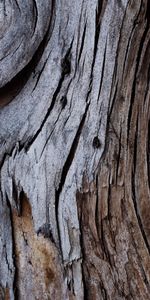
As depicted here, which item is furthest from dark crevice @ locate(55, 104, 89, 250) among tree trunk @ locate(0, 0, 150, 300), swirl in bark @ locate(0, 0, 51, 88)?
swirl in bark @ locate(0, 0, 51, 88)

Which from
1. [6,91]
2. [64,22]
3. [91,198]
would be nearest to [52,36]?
[64,22]

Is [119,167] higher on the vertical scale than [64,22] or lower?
lower

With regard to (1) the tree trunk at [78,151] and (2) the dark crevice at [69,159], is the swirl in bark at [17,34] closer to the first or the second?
(1) the tree trunk at [78,151]

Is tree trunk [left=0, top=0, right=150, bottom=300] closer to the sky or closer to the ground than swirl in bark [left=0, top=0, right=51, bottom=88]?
closer to the ground

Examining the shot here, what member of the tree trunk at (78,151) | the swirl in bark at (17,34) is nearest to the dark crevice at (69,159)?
the tree trunk at (78,151)

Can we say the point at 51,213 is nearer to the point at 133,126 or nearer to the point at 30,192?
the point at 30,192

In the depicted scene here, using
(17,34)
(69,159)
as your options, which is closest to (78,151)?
(69,159)

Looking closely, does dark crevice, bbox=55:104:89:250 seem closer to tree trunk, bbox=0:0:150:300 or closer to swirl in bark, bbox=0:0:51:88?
tree trunk, bbox=0:0:150:300

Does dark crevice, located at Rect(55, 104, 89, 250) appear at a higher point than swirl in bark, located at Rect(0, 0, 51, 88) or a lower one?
lower
